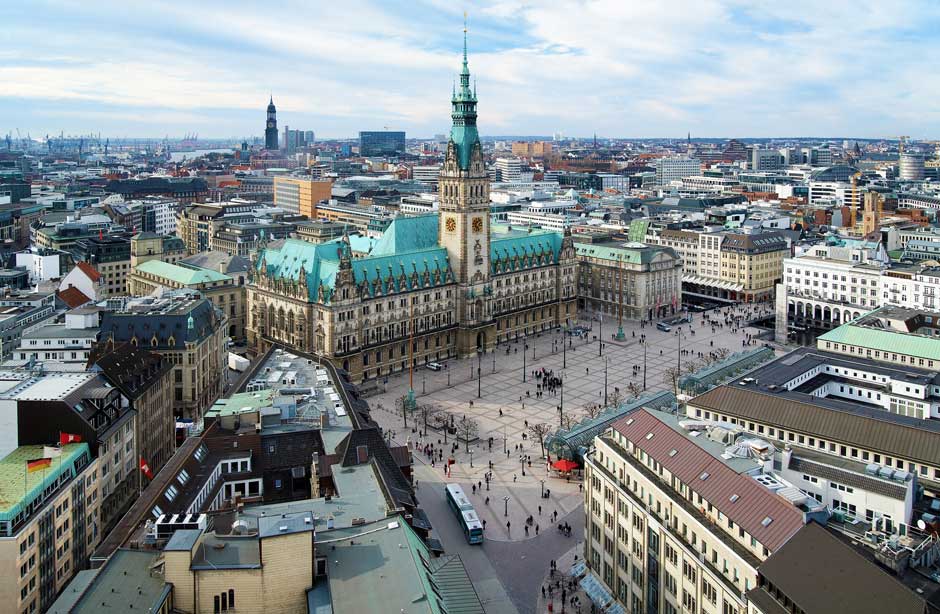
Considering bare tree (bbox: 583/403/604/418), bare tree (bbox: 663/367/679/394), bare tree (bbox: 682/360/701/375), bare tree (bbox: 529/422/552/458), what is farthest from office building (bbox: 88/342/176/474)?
bare tree (bbox: 682/360/701/375)

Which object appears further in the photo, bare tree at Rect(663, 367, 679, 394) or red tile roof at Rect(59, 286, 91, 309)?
red tile roof at Rect(59, 286, 91, 309)

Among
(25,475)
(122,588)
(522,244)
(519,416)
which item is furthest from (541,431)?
(522,244)

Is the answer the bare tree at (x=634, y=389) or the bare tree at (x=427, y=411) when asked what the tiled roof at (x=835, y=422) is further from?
the bare tree at (x=427, y=411)


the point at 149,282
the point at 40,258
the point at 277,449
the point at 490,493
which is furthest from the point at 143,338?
the point at 40,258

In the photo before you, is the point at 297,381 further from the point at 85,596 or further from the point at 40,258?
the point at 40,258

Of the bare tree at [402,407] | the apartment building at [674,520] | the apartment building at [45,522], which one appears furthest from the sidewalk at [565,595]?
the bare tree at [402,407]

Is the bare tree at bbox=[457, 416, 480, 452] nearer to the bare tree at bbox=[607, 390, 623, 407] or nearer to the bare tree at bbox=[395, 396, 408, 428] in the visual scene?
the bare tree at bbox=[395, 396, 408, 428]

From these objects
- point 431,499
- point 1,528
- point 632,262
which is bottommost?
point 431,499

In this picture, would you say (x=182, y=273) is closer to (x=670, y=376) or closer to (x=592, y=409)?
(x=592, y=409)

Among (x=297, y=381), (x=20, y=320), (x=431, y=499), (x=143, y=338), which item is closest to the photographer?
(x=431, y=499)
